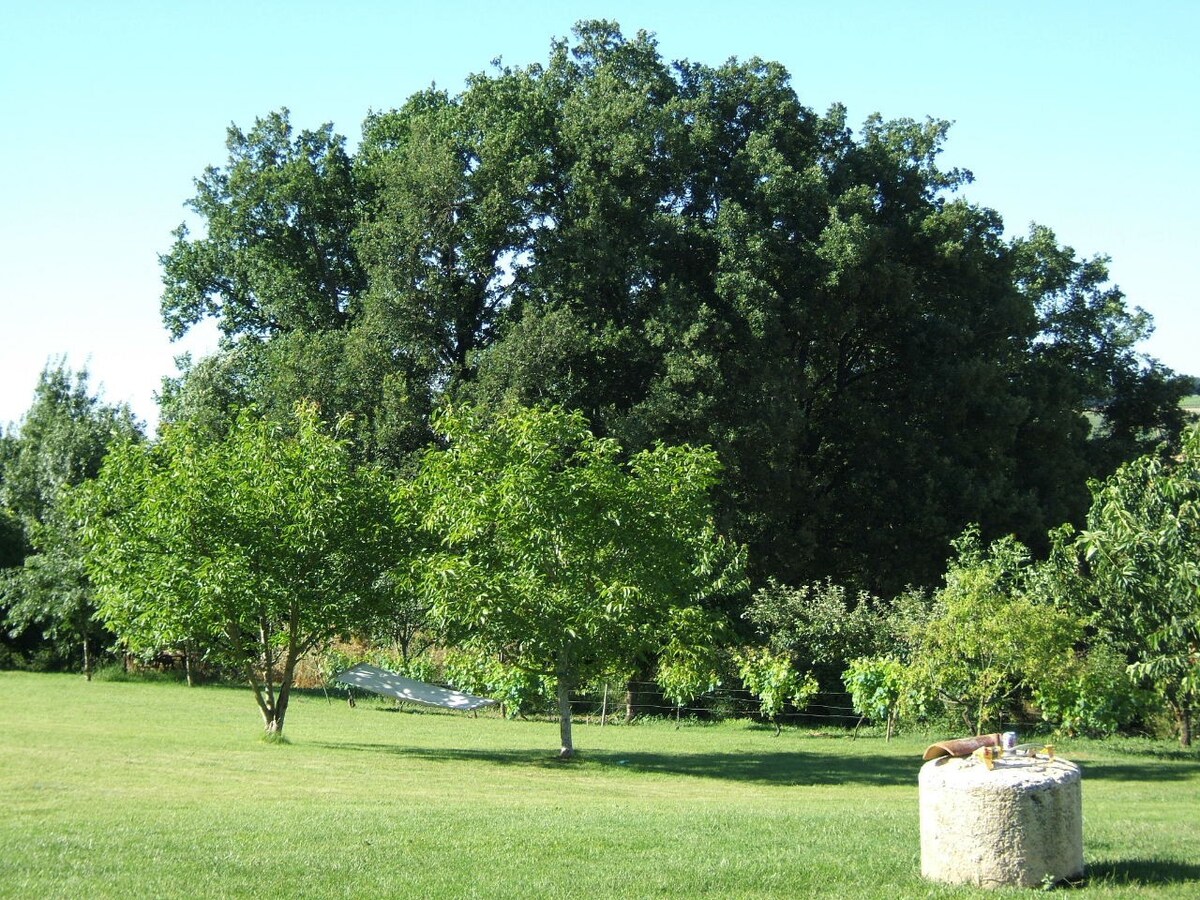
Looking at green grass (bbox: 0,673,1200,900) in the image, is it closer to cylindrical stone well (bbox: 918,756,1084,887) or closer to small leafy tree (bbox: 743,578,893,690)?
cylindrical stone well (bbox: 918,756,1084,887)

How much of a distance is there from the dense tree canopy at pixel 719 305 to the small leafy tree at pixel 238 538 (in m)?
9.37

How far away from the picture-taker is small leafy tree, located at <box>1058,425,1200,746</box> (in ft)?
54.1

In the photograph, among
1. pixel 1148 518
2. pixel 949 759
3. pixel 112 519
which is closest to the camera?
pixel 949 759

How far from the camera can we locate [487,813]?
14.0 metres

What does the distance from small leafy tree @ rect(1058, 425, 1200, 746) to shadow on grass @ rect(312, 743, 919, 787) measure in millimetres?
4675

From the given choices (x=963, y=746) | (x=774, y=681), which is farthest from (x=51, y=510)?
(x=963, y=746)

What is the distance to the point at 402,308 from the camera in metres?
34.4

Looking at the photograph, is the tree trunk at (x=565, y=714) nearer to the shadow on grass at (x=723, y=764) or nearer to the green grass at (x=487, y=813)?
the shadow on grass at (x=723, y=764)

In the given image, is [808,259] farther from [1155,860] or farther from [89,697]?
[1155,860]

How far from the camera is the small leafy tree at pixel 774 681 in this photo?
96.5 feet

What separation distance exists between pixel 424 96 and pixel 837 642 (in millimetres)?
23235

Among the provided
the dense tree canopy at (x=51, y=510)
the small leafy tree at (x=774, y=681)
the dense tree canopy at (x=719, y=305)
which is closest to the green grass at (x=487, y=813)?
the small leafy tree at (x=774, y=681)

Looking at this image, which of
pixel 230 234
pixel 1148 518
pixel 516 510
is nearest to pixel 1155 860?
pixel 1148 518

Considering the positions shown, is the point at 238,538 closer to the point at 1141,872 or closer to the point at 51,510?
the point at 1141,872
